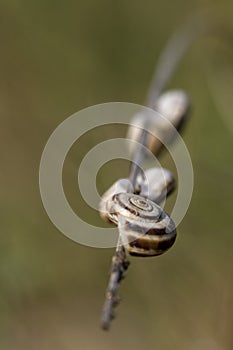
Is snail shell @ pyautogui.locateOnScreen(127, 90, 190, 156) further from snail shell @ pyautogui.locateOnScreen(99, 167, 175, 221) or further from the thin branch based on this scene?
snail shell @ pyautogui.locateOnScreen(99, 167, 175, 221)

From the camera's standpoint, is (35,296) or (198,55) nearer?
(35,296)

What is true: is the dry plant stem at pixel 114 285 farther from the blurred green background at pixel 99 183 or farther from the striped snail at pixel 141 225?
the blurred green background at pixel 99 183

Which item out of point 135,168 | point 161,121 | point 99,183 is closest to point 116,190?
point 135,168

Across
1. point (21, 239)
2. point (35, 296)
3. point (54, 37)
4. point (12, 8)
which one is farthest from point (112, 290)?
point (54, 37)

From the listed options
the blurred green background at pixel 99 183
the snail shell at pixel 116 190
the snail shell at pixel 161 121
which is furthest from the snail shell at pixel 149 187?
the blurred green background at pixel 99 183

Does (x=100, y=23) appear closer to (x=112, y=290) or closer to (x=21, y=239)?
(x=21, y=239)
